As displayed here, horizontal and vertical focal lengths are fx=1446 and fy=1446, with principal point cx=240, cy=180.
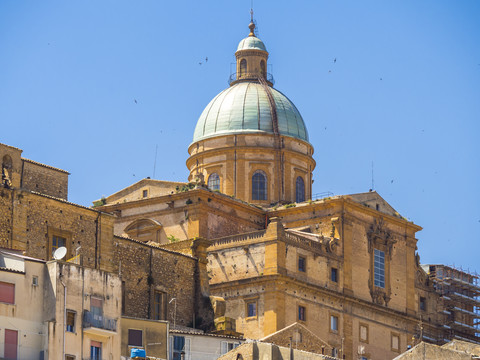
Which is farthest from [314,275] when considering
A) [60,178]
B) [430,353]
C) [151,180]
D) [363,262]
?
[430,353]

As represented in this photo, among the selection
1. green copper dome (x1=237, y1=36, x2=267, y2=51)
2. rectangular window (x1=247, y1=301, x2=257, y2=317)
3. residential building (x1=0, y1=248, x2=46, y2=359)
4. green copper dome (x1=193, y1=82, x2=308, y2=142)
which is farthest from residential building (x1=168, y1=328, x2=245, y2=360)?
green copper dome (x1=237, y1=36, x2=267, y2=51)

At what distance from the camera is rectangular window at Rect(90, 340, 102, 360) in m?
52.2

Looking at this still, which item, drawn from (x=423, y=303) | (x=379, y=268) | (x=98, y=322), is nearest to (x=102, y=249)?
(x=98, y=322)

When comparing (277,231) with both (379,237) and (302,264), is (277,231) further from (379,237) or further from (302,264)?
(379,237)

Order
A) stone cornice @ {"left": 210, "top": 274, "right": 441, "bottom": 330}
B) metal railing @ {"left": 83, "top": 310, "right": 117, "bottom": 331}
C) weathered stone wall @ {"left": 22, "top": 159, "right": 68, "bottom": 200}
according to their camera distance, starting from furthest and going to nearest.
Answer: stone cornice @ {"left": 210, "top": 274, "right": 441, "bottom": 330} → weathered stone wall @ {"left": 22, "top": 159, "right": 68, "bottom": 200} → metal railing @ {"left": 83, "top": 310, "right": 117, "bottom": 331}

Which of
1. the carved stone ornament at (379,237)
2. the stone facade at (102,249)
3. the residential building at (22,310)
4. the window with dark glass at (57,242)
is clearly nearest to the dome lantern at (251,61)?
the carved stone ornament at (379,237)

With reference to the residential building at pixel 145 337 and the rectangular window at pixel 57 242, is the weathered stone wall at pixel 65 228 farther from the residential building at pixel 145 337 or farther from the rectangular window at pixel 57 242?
the residential building at pixel 145 337

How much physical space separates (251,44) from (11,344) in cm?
5617

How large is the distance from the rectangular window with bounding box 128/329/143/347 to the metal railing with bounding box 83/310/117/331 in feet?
10.9

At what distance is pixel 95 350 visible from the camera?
52.3 meters

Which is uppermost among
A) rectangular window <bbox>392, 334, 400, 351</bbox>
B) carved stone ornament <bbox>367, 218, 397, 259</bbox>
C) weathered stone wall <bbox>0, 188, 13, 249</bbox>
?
carved stone ornament <bbox>367, 218, 397, 259</bbox>

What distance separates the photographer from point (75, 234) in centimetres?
6312

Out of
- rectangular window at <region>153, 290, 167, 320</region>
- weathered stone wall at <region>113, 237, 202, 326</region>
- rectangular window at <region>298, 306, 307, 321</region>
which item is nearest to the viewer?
weathered stone wall at <region>113, 237, 202, 326</region>

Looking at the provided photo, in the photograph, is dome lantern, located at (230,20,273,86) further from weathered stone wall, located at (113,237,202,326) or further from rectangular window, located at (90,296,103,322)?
rectangular window, located at (90,296,103,322)
